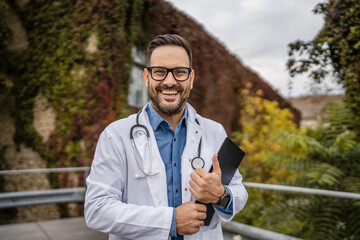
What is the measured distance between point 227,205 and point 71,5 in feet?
22.4

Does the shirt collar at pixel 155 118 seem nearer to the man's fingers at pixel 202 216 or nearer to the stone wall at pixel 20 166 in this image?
the man's fingers at pixel 202 216

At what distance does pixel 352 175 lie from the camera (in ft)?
11.9

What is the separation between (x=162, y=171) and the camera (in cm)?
153

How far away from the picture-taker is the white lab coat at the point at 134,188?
1.38 m

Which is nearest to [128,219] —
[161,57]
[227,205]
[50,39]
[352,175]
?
[227,205]

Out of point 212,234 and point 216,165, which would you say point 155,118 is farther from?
point 212,234

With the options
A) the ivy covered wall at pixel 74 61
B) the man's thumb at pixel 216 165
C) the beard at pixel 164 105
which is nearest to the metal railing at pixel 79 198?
the ivy covered wall at pixel 74 61

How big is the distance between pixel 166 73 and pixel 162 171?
0.51 meters

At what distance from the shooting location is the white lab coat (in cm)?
138

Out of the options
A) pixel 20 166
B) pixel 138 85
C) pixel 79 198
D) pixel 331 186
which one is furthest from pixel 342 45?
pixel 20 166

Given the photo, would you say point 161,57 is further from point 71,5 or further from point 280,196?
point 71,5

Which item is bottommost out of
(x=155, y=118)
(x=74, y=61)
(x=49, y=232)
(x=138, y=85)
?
(x=49, y=232)

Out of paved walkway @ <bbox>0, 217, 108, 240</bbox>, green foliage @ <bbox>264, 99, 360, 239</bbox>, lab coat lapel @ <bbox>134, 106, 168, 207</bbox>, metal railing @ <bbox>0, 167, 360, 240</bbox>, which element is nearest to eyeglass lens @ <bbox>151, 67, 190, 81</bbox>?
lab coat lapel @ <bbox>134, 106, 168, 207</bbox>

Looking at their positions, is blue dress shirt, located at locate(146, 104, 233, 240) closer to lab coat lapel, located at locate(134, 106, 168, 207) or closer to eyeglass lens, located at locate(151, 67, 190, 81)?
lab coat lapel, located at locate(134, 106, 168, 207)
